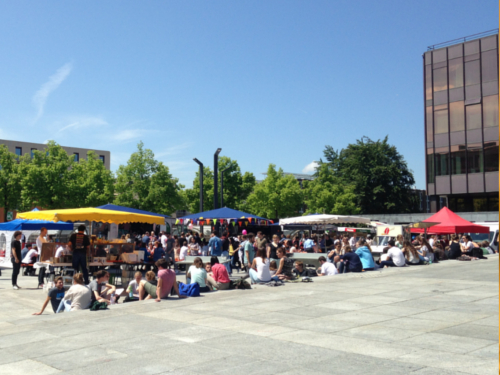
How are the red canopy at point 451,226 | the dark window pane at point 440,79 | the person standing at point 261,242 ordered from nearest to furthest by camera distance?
the person standing at point 261,242 → the red canopy at point 451,226 → the dark window pane at point 440,79

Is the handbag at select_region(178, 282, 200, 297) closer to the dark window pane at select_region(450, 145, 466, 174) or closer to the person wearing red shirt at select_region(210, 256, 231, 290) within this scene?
the person wearing red shirt at select_region(210, 256, 231, 290)

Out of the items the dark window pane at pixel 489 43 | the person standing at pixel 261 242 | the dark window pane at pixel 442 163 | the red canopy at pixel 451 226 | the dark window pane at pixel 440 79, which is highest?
the dark window pane at pixel 489 43

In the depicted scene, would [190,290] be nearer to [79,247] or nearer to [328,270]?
[79,247]

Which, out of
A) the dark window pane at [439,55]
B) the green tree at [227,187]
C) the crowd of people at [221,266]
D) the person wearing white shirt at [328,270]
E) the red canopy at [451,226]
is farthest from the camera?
the green tree at [227,187]

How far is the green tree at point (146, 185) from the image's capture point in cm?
5203

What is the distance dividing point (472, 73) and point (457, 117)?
3.82 meters

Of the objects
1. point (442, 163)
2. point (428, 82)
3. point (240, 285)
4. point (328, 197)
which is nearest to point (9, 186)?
point (328, 197)

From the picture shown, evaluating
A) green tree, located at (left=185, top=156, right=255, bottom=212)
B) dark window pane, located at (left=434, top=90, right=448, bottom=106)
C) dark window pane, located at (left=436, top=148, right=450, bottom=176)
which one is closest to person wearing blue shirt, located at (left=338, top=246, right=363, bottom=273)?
dark window pane, located at (left=436, top=148, right=450, bottom=176)

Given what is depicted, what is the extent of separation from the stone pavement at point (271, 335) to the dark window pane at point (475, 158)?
107 feet

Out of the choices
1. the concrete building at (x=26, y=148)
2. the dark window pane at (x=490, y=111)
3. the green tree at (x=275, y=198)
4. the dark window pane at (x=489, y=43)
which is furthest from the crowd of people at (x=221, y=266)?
the concrete building at (x=26, y=148)

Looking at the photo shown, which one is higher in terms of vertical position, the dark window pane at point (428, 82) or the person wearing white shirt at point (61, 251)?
the dark window pane at point (428, 82)

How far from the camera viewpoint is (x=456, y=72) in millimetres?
42562

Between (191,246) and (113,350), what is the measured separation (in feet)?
47.5

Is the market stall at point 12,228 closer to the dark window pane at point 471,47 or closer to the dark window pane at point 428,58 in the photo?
the dark window pane at point 428,58
